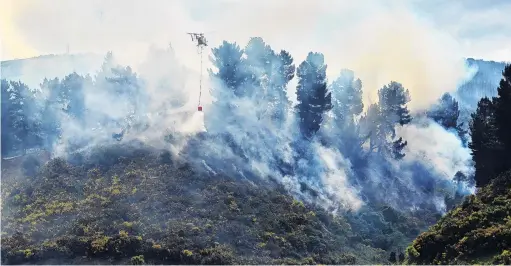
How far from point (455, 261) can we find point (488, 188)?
10.4 m

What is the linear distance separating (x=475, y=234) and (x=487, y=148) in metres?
15.6

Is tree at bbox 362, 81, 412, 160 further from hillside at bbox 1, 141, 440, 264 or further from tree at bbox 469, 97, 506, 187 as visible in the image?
tree at bbox 469, 97, 506, 187

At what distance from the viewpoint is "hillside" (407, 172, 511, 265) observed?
31.0 meters

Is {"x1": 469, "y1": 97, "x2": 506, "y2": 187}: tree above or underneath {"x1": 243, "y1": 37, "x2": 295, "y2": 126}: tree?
underneath

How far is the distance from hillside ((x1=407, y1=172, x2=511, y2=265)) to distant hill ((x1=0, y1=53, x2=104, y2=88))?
9245 centimetres

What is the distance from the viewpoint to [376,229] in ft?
204

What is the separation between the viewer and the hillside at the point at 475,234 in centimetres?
3099

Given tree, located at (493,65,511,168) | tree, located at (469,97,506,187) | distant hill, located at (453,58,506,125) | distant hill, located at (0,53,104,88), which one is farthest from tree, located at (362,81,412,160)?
distant hill, located at (0,53,104,88)

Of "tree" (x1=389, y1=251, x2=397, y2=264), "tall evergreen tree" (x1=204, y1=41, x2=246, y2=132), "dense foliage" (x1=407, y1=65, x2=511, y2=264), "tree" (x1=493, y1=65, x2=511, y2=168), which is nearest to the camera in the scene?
"dense foliage" (x1=407, y1=65, x2=511, y2=264)

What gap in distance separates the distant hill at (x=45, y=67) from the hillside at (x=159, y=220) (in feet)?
192

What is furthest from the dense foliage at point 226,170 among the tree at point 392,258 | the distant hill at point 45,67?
the distant hill at point 45,67

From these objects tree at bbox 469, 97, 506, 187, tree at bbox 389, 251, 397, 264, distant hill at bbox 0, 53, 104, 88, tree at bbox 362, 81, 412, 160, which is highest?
distant hill at bbox 0, 53, 104, 88

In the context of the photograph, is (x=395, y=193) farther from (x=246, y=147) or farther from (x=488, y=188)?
(x=488, y=188)

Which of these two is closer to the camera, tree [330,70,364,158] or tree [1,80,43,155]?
tree [1,80,43,155]
